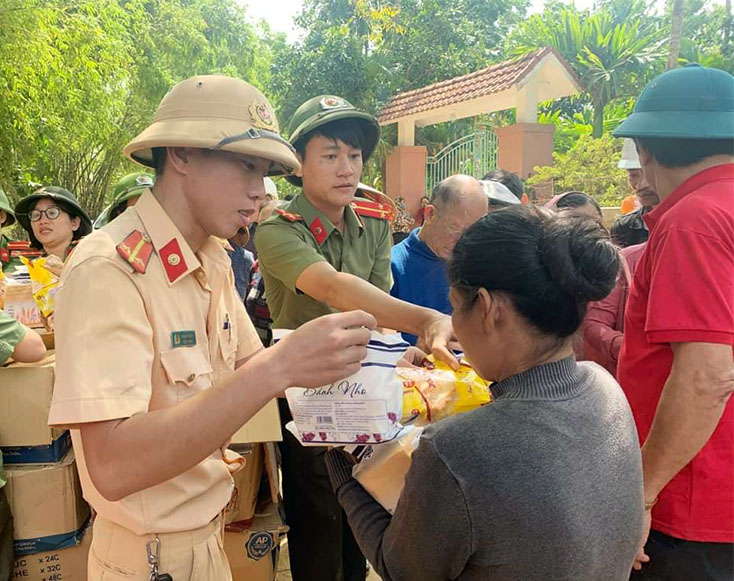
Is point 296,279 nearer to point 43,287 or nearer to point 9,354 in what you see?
point 9,354

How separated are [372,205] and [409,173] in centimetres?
766

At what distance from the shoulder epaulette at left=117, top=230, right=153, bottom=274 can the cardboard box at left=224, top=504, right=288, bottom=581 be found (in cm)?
150

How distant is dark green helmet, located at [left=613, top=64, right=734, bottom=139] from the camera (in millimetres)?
1700

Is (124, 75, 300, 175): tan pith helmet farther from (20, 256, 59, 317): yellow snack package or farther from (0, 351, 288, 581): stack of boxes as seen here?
(20, 256, 59, 317): yellow snack package

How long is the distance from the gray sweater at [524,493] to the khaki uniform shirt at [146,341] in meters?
0.50

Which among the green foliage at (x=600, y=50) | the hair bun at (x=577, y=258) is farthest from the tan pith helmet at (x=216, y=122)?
the green foliage at (x=600, y=50)

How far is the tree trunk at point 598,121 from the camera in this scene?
18.7m

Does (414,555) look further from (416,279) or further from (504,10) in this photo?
(504,10)

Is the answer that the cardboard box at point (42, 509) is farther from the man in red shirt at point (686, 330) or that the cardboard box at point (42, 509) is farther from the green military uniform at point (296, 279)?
the man in red shirt at point (686, 330)

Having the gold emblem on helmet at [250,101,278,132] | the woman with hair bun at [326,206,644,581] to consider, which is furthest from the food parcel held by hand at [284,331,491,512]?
the gold emblem on helmet at [250,101,278,132]

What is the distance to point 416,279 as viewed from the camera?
310 cm

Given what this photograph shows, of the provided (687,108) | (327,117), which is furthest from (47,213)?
(687,108)

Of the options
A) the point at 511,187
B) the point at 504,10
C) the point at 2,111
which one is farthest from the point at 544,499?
the point at 504,10

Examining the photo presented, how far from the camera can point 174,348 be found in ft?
4.35
